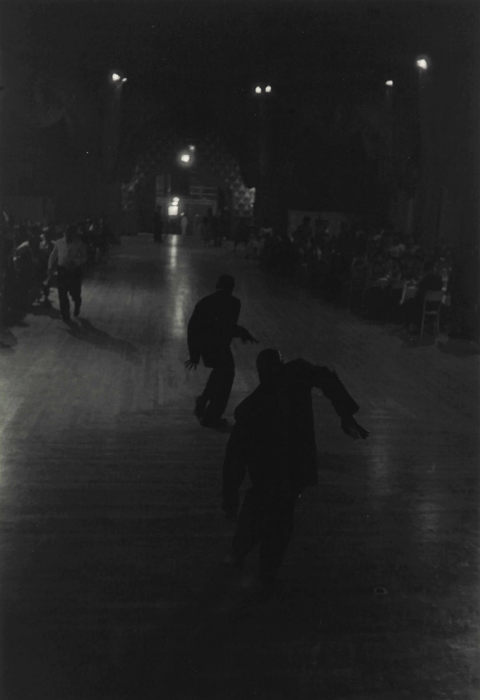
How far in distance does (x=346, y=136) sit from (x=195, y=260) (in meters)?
6.04

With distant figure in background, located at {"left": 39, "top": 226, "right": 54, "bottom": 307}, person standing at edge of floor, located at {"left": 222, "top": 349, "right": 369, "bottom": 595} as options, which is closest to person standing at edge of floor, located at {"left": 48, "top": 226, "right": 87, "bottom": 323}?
distant figure in background, located at {"left": 39, "top": 226, "right": 54, "bottom": 307}

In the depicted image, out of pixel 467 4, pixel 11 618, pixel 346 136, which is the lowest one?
pixel 11 618

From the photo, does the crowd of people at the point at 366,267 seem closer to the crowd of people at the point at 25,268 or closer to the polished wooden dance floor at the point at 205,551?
the polished wooden dance floor at the point at 205,551

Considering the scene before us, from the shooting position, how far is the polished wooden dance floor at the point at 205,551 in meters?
3.78

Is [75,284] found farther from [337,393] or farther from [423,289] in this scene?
[337,393]

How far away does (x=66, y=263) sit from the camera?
13.1 m

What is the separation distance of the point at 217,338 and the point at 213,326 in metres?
0.12

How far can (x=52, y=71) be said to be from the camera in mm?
21750

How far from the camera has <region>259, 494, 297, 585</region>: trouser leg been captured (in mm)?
4379

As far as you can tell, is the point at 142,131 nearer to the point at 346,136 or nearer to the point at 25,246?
the point at 346,136

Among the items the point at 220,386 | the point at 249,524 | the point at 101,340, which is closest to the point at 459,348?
the point at 101,340

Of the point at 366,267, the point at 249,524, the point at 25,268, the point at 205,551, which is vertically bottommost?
the point at 205,551

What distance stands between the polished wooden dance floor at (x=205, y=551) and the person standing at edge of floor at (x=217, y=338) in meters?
0.32

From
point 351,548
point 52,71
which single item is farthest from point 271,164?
point 351,548
